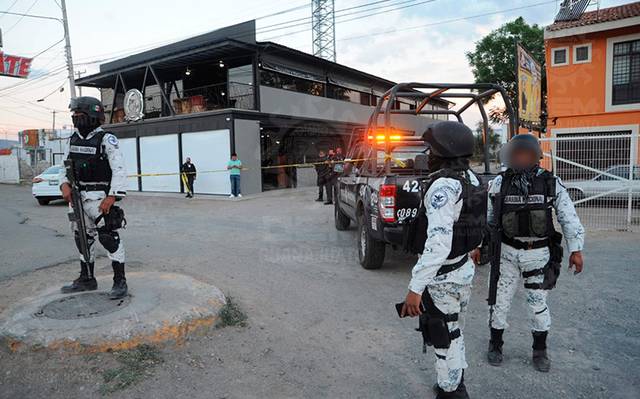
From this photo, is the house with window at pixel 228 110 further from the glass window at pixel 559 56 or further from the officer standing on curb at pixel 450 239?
the officer standing on curb at pixel 450 239

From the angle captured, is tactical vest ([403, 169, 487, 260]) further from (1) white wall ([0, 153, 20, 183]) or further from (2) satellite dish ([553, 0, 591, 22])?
(1) white wall ([0, 153, 20, 183])

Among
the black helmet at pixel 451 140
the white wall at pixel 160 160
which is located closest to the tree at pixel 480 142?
the black helmet at pixel 451 140

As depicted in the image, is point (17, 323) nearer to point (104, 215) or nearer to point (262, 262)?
point (104, 215)

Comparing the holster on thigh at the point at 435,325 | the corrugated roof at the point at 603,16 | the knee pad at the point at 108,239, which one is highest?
the corrugated roof at the point at 603,16

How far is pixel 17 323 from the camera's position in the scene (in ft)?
11.3

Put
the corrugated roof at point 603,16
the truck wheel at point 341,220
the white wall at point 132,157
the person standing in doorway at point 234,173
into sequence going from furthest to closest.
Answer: the white wall at point 132,157, the person standing in doorway at point 234,173, the corrugated roof at point 603,16, the truck wheel at point 341,220

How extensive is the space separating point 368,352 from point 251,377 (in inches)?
37.6

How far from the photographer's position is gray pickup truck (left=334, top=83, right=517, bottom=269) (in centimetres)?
509

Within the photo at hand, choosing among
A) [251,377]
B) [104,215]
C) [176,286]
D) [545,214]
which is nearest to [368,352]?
[251,377]

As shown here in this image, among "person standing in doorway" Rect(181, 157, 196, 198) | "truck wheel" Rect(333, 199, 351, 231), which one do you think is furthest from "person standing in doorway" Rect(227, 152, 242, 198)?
"truck wheel" Rect(333, 199, 351, 231)

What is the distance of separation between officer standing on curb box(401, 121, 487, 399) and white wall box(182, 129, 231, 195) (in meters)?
15.7

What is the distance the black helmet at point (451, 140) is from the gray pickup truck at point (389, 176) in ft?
4.42

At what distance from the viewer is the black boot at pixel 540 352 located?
10.3 ft

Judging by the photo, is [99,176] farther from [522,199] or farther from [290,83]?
[290,83]
